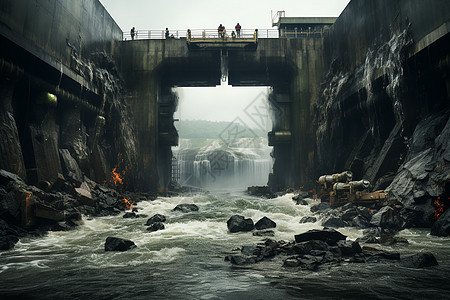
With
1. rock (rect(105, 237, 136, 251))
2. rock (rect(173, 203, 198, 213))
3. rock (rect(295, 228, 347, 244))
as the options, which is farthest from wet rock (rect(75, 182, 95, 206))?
rock (rect(295, 228, 347, 244))

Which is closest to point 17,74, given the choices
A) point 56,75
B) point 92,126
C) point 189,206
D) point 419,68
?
point 56,75

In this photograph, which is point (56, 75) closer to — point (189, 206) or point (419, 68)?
point (189, 206)

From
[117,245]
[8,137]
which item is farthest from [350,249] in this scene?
[8,137]

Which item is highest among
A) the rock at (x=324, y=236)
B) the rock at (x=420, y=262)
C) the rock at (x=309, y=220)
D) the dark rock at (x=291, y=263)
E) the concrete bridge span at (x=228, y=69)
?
the concrete bridge span at (x=228, y=69)

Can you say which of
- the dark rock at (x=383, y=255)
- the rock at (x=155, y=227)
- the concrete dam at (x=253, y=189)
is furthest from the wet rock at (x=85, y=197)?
the dark rock at (x=383, y=255)

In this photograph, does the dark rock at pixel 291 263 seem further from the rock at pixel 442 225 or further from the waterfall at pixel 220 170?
the waterfall at pixel 220 170

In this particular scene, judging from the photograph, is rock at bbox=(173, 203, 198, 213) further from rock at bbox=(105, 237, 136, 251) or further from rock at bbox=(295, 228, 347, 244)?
rock at bbox=(295, 228, 347, 244)
